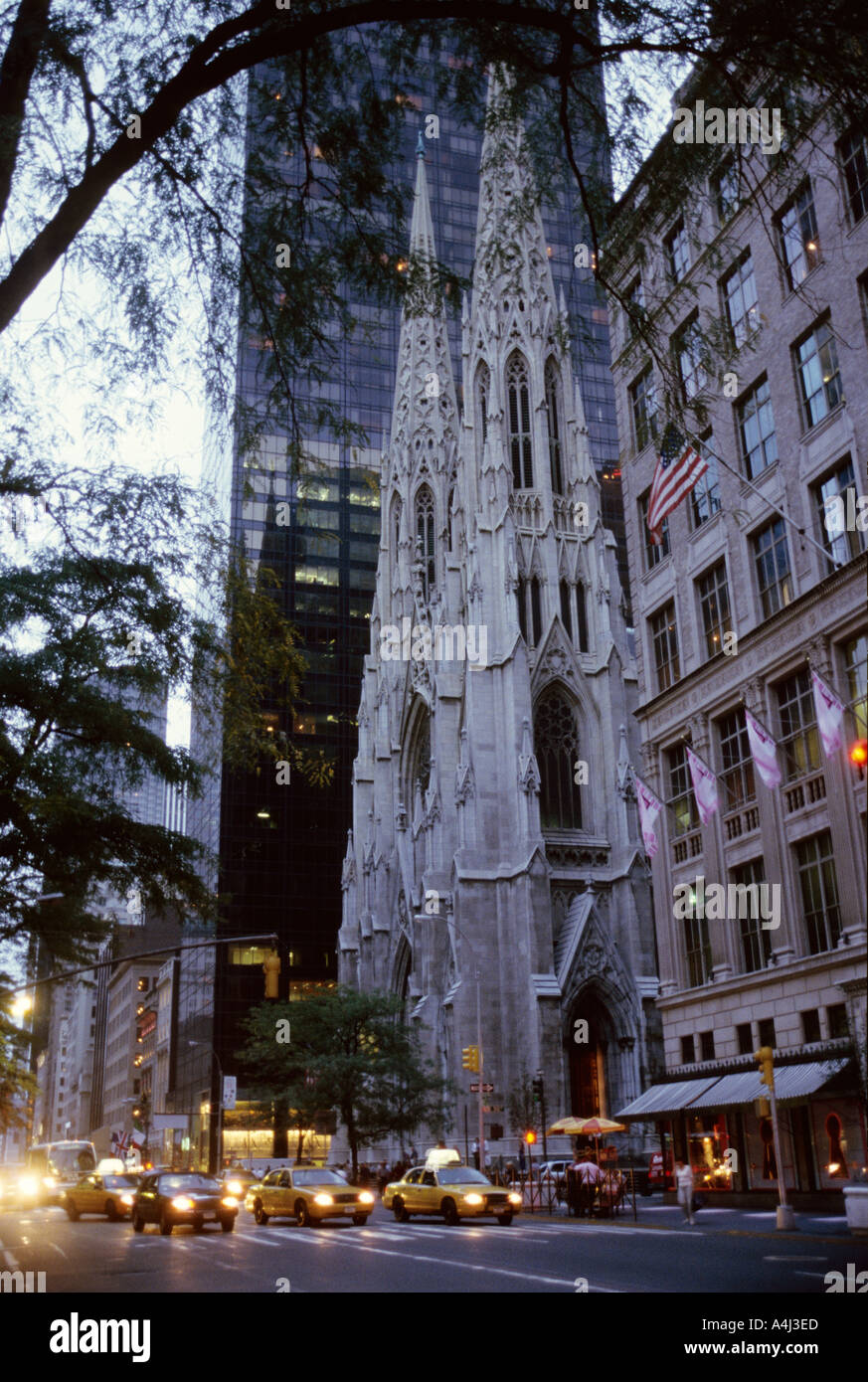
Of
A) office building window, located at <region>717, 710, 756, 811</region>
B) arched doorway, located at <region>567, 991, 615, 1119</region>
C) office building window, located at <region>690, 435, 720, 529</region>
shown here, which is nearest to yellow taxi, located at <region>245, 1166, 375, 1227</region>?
office building window, located at <region>717, 710, 756, 811</region>

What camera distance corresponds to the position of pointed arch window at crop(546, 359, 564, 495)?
70.0 metres

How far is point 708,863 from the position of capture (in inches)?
1372

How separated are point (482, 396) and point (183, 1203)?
176ft

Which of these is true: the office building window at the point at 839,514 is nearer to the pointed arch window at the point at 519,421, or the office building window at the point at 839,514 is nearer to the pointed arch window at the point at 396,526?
the pointed arch window at the point at 519,421

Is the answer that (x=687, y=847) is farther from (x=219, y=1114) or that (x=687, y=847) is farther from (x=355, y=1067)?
(x=219, y=1114)

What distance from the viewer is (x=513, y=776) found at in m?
61.0

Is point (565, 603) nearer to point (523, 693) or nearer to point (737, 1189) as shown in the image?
point (523, 693)

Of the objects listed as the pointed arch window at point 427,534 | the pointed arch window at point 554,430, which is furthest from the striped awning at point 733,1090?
the pointed arch window at point 427,534

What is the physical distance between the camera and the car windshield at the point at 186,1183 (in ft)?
90.7

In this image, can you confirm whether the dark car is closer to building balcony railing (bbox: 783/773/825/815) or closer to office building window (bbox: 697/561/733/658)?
building balcony railing (bbox: 783/773/825/815)

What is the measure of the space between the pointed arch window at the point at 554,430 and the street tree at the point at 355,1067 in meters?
30.3

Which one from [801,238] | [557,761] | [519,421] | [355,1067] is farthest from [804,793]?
[519,421]

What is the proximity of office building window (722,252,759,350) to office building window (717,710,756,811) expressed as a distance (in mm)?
10550

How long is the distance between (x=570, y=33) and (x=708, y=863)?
1114 inches
